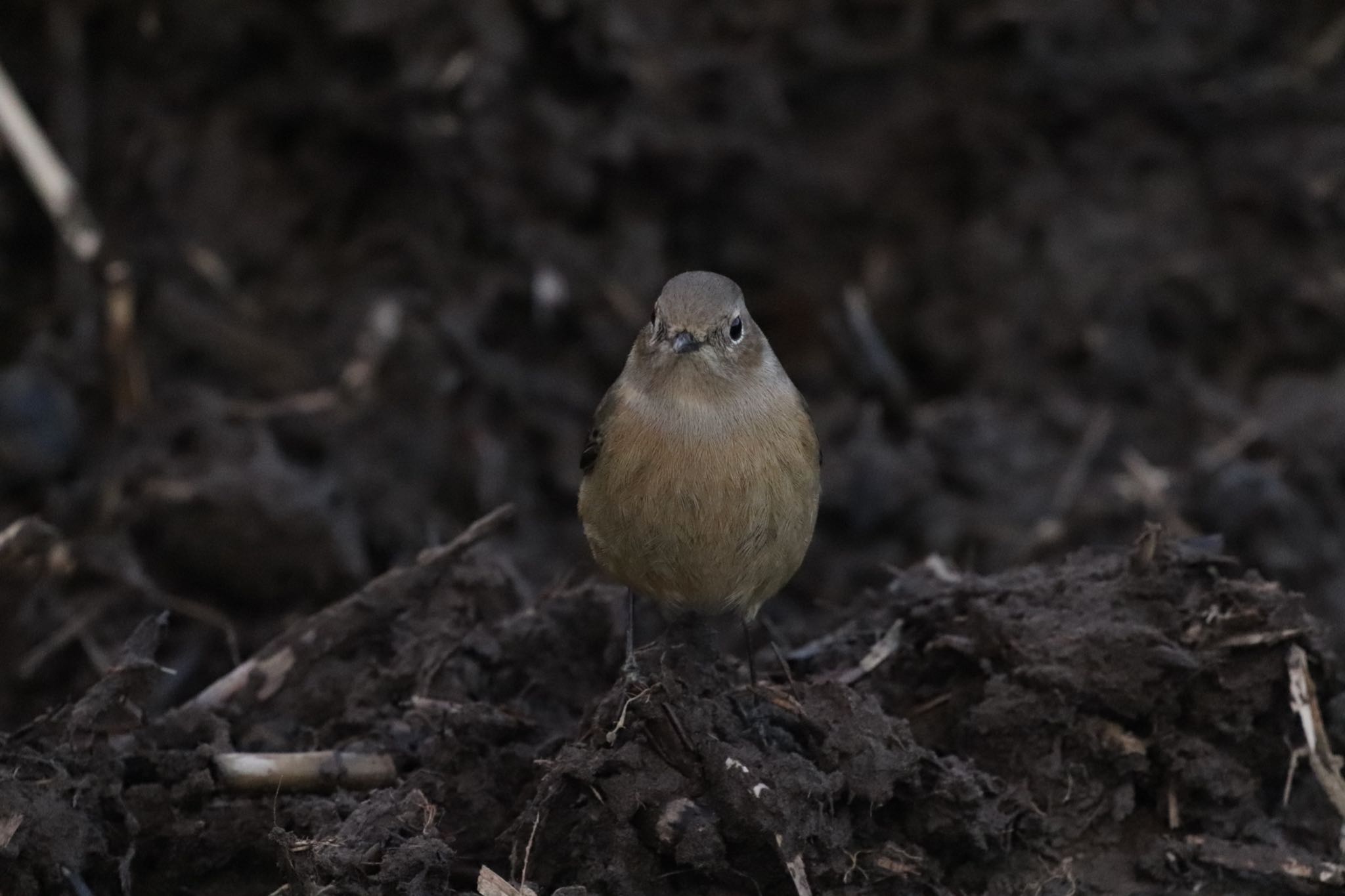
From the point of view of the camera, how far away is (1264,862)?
434 centimetres

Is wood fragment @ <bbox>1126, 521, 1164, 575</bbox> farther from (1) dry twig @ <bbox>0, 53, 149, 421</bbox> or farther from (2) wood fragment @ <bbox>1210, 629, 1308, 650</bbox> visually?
(1) dry twig @ <bbox>0, 53, 149, 421</bbox>

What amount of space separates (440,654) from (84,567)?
2.13 metres

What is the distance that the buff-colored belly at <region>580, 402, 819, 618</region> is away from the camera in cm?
470

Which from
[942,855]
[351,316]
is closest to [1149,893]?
[942,855]

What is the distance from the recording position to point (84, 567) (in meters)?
6.31

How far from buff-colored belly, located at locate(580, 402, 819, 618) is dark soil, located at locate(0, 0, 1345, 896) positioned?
23 centimetres

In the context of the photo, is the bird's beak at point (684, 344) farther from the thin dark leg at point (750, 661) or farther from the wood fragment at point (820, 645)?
the wood fragment at point (820, 645)

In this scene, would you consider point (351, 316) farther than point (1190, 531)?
Yes

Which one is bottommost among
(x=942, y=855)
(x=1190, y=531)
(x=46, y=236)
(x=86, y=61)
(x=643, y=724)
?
(x=1190, y=531)

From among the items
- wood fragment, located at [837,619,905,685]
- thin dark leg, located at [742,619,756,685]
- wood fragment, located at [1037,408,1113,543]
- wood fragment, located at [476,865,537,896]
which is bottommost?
wood fragment, located at [1037,408,1113,543]

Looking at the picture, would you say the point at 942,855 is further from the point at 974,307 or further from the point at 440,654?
the point at 974,307

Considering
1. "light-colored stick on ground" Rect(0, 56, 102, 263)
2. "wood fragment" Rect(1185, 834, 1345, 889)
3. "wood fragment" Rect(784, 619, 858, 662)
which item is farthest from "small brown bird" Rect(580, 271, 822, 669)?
"light-colored stick on ground" Rect(0, 56, 102, 263)

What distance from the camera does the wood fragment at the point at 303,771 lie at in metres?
4.38

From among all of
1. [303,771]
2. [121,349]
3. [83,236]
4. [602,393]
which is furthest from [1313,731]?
[83,236]
